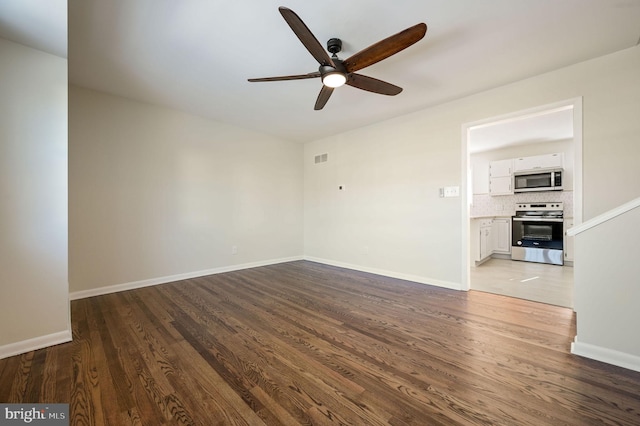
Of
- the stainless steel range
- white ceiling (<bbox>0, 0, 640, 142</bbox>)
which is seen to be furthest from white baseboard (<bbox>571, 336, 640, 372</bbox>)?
the stainless steel range

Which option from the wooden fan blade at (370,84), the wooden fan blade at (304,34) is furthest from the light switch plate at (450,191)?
the wooden fan blade at (304,34)

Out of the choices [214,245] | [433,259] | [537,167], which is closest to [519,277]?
[433,259]

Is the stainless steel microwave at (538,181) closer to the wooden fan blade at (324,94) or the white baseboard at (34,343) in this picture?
the wooden fan blade at (324,94)

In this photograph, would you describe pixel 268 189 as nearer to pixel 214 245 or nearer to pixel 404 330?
pixel 214 245

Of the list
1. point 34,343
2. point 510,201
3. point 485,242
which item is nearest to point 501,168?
point 510,201

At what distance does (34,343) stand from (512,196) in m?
8.16

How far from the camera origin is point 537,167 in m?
5.46

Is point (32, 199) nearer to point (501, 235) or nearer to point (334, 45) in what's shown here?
point (334, 45)

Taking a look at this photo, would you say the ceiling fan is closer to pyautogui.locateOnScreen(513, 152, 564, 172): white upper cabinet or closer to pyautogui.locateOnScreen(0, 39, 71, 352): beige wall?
pyautogui.locateOnScreen(0, 39, 71, 352): beige wall

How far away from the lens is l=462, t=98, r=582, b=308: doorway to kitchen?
10.5 ft

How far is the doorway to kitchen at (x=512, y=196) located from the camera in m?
3.19

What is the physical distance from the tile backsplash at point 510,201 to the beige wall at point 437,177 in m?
3.47

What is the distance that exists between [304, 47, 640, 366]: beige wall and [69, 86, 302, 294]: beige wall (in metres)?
1.31

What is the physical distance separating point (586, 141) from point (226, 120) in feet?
15.8
